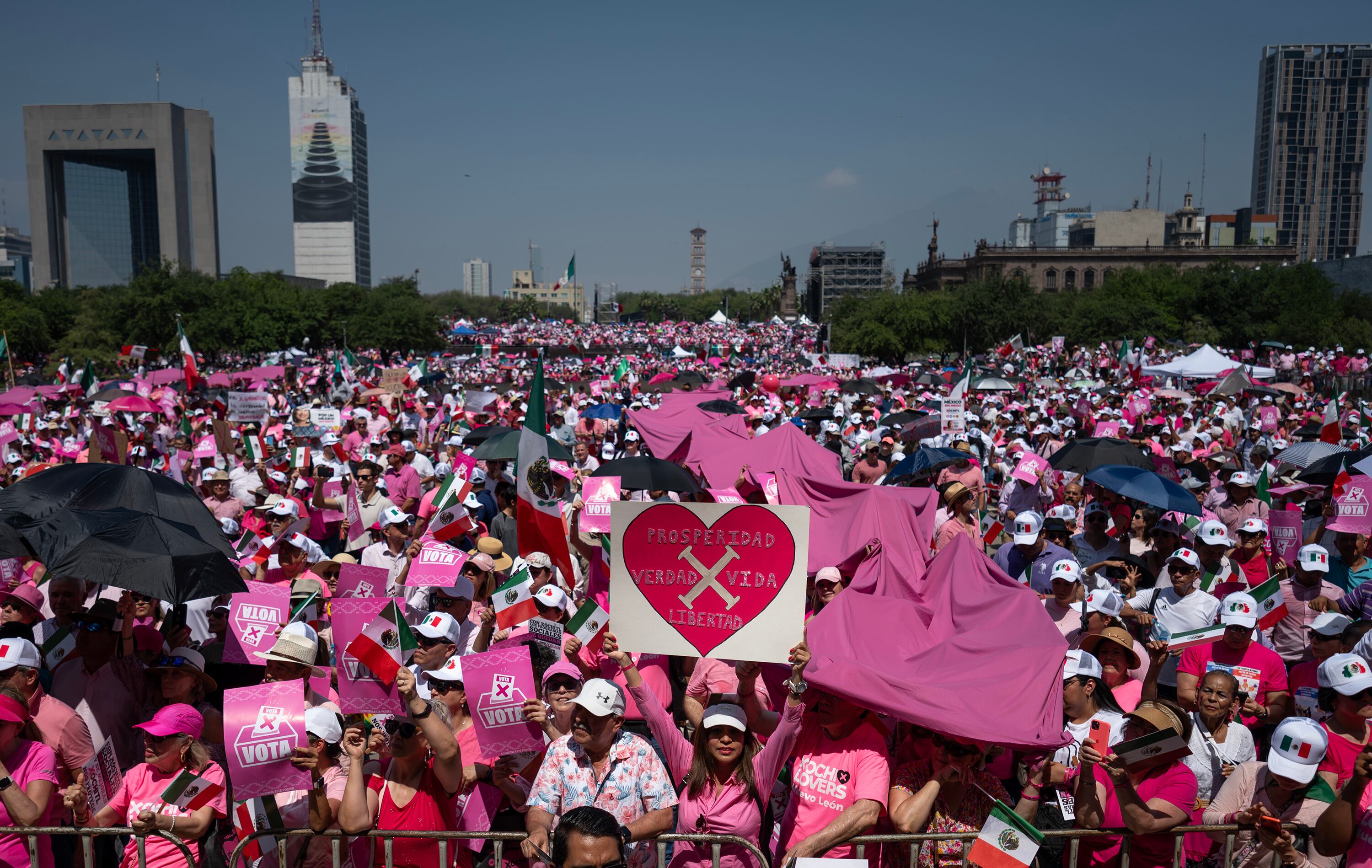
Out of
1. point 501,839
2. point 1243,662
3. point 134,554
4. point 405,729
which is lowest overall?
point 501,839

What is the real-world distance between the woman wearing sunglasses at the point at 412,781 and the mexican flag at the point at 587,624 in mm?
894

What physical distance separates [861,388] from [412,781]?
63.2ft

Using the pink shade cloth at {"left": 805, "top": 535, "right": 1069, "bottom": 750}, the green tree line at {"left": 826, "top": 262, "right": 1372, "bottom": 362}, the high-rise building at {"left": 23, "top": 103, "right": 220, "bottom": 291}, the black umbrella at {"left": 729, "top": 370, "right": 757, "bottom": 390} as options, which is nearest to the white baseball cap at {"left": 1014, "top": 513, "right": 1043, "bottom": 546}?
the pink shade cloth at {"left": 805, "top": 535, "right": 1069, "bottom": 750}

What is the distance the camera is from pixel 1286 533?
7637 millimetres

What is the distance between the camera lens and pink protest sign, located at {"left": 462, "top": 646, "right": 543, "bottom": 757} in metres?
4.15

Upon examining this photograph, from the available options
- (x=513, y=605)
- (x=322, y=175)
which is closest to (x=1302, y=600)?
(x=513, y=605)

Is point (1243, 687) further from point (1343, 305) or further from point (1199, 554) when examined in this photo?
point (1343, 305)

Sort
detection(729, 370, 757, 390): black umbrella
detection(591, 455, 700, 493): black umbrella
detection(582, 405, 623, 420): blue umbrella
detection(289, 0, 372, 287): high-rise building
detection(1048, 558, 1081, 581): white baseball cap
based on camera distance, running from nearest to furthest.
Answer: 1. detection(1048, 558, 1081, 581): white baseball cap
2. detection(591, 455, 700, 493): black umbrella
3. detection(582, 405, 623, 420): blue umbrella
4. detection(729, 370, 757, 390): black umbrella
5. detection(289, 0, 372, 287): high-rise building

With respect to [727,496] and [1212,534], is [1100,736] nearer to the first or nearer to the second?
[1212,534]

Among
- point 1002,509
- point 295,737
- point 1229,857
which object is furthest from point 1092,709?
point 1002,509

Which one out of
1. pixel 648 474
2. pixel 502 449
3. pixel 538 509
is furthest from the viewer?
pixel 502 449

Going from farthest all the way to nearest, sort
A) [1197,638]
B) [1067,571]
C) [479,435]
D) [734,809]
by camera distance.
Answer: [479,435] → [1067,571] → [1197,638] → [734,809]

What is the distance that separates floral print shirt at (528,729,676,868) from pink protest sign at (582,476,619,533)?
2.85 m

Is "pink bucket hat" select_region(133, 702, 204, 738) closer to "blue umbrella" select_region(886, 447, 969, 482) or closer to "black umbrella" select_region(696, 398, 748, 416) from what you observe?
"blue umbrella" select_region(886, 447, 969, 482)
